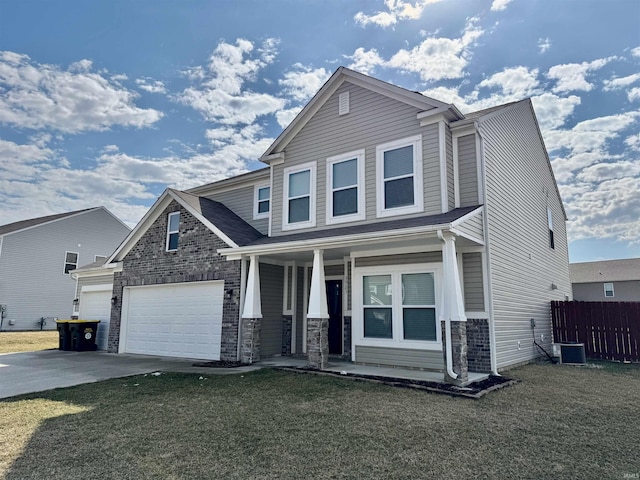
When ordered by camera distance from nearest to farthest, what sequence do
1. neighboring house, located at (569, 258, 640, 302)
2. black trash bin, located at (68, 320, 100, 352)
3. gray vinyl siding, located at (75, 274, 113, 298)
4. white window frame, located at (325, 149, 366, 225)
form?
white window frame, located at (325, 149, 366, 225) → black trash bin, located at (68, 320, 100, 352) → gray vinyl siding, located at (75, 274, 113, 298) → neighboring house, located at (569, 258, 640, 302)

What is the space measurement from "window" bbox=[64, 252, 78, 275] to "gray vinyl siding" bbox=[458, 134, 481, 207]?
24445 mm

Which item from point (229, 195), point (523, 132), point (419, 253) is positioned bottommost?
point (419, 253)

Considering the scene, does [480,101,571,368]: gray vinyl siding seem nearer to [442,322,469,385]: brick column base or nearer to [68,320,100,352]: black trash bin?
[442,322,469,385]: brick column base

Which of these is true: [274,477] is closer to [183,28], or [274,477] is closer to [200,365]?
[200,365]

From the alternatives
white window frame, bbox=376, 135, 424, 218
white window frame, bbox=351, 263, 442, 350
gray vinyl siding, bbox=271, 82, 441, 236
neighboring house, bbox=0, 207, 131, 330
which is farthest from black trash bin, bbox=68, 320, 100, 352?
white window frame, bbox=376, 135, 424, 218

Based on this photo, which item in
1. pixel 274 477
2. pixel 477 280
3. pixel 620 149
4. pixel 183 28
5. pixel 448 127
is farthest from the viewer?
pixel 620 149

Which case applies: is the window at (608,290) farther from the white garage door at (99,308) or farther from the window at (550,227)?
the white garage door at (99,308)

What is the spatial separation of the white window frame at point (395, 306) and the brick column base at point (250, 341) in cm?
246

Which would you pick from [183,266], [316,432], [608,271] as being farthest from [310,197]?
[608,271]

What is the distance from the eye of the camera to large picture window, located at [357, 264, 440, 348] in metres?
8.91

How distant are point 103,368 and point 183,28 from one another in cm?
960

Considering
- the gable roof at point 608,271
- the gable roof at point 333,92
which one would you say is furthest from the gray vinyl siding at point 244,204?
the gable roof at point 608,271

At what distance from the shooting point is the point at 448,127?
939 centimetres

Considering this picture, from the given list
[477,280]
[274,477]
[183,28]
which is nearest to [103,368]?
[274,477]
